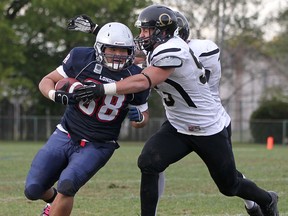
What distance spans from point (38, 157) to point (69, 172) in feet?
1.17

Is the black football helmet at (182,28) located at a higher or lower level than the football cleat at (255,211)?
higher

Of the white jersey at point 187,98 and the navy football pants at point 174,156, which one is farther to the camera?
the navy football pants at point 174,156

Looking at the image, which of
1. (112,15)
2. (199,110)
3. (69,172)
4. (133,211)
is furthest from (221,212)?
(112,15)

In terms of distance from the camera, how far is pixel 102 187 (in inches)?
328

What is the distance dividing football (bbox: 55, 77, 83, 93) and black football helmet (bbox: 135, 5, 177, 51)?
1.76 ft

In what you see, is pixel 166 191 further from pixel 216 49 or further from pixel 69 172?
pixel 69 172

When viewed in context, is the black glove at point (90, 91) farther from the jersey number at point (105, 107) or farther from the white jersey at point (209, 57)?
the white jersey at point (209, 57)

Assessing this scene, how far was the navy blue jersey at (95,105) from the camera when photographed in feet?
16.9

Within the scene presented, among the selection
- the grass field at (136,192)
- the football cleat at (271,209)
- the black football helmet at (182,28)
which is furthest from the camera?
the grass field at (136,192)

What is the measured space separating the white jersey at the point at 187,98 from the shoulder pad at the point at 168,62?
5 cm

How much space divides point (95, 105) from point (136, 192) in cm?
289

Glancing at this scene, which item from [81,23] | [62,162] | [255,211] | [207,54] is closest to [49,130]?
[81,23]

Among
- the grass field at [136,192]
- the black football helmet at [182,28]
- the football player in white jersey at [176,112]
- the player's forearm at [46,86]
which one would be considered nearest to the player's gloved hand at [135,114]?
the football player in white jersey at [176,112]

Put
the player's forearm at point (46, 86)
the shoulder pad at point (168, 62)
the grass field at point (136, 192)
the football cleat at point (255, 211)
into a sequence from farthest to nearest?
1. the grass field at point (136, 192)
2. the football cleat at point (255, 211)
3. the player's forearm at point (46, 86)
4. the shoulder pad at point (168, 62)
